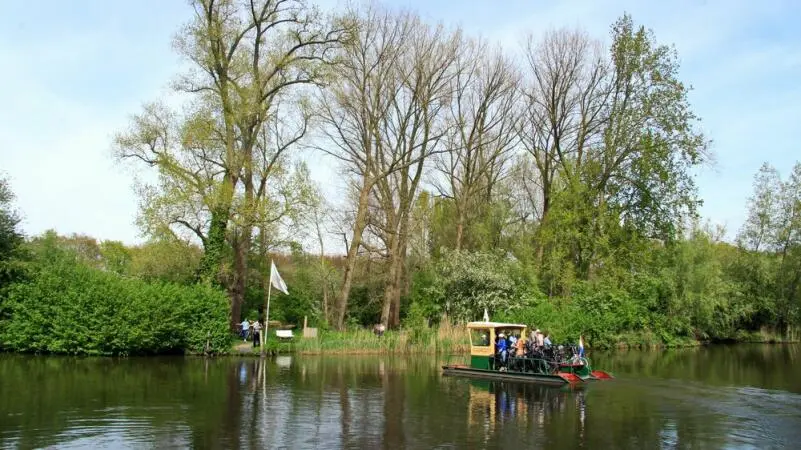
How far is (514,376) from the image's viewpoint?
26.5m

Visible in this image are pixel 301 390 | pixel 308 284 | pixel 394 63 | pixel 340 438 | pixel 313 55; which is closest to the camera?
pixel 340 438

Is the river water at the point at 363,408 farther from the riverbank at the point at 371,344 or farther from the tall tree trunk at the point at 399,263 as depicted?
the tall tree trunk at the point at 399,263

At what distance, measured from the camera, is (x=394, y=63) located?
4588 centimetres

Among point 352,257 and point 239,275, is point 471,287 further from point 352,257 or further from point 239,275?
point 239,275

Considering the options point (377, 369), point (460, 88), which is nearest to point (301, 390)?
point (377, 369)

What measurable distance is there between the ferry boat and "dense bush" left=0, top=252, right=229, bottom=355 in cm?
1242

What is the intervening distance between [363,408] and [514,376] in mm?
8976

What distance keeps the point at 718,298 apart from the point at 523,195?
696 inches

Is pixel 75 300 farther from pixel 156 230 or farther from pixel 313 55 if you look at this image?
pixel 313 55

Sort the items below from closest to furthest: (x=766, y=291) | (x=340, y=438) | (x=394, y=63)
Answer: (x=340, y=438), (x=394, y=63), (x=766, y=291)

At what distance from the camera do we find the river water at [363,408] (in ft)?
49.8

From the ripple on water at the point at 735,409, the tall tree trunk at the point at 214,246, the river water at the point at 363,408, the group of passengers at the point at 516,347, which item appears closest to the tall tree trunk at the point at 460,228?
the tall tree trunk at the point at 214,246

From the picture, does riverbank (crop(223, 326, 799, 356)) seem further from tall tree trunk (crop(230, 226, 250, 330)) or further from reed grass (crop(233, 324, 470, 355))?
tall tree trunk (crop(230, 226, 250, 330))

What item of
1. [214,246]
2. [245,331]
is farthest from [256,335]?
[214,246]
